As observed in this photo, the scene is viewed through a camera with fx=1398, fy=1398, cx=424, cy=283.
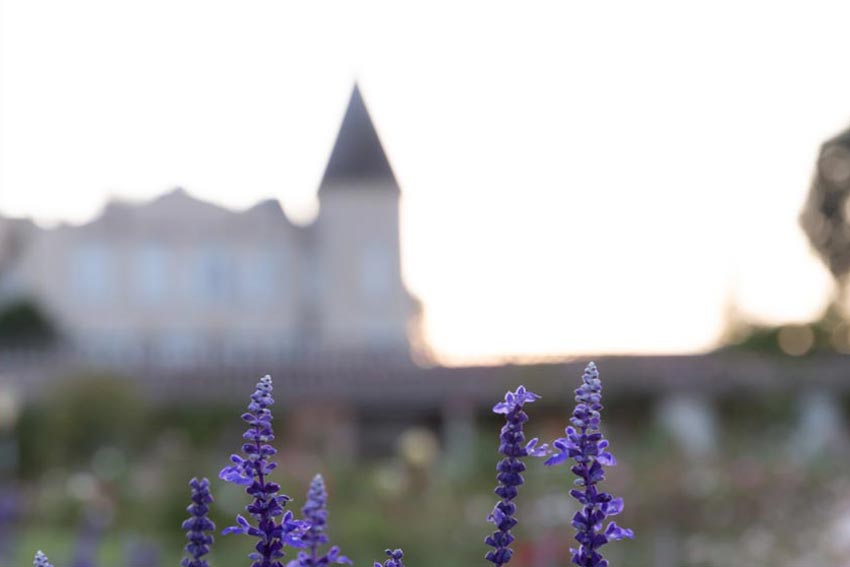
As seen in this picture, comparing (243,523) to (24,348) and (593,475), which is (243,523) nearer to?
(593,475)

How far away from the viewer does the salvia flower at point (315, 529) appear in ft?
5.30

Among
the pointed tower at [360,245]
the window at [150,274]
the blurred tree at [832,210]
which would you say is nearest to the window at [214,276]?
the window at [150,274]

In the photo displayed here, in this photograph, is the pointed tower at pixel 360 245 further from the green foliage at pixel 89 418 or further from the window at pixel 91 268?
the green foliage at pixel 89 418

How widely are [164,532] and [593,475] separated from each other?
11.7m

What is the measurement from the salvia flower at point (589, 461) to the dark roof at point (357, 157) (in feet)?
133

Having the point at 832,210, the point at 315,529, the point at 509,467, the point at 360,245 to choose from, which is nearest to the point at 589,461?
A: the point at 509,467

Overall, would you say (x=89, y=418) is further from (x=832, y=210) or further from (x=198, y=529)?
(x=832, y=210)

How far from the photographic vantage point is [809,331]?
4734cm

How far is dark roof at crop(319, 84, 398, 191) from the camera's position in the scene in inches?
1655

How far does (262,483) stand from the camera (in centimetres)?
168

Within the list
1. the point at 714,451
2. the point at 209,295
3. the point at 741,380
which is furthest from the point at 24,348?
the point at 714,451

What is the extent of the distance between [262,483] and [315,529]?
92 mm

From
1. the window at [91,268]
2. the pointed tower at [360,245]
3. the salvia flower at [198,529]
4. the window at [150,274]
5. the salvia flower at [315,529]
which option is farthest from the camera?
the window at [150,274]

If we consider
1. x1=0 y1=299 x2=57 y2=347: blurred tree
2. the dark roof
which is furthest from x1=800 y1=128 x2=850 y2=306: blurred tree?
x1=0 y1=299 x2=57 y2=347: blurred tree
